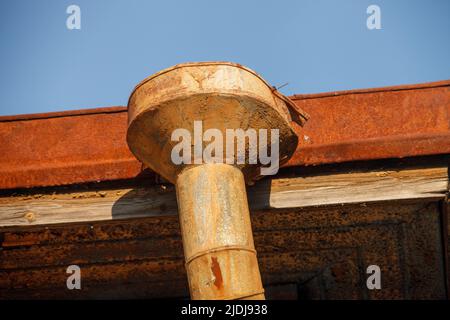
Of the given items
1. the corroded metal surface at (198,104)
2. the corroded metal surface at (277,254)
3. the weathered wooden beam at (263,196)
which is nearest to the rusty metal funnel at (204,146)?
the corroded metal surface at (198,104)

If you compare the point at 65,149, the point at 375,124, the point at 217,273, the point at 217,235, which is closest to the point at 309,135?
the point at 375,124

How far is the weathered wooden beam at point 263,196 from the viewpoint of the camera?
16.2ft

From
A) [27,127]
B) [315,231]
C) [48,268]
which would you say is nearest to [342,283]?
[315,231]

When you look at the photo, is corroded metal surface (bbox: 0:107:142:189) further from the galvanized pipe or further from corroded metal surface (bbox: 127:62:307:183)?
the galvanized pipe

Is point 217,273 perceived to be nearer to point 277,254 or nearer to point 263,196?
point 263,196

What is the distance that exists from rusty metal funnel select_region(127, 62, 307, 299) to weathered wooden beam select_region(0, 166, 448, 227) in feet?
1.88

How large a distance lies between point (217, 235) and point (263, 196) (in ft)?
3.62

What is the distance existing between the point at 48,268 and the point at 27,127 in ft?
4.43

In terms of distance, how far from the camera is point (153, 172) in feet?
16.3

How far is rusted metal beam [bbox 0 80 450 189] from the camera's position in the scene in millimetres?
4887

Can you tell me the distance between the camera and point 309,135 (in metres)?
5.11

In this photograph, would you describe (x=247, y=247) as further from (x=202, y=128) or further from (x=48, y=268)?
(x=48, y=268)

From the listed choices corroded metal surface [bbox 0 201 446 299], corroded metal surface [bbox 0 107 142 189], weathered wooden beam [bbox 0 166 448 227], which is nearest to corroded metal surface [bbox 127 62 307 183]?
weathered wooden beam [bbox 0 166 448 227]

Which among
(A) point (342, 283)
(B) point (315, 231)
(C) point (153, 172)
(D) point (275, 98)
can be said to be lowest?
(A) point (342, 283)
